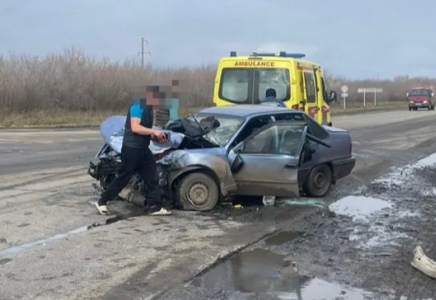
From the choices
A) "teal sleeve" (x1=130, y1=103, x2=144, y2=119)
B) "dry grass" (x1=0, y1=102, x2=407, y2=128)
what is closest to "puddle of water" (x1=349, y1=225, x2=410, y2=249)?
"teal sleeve" (x1=130, y1=103, x2=144, y2=119)

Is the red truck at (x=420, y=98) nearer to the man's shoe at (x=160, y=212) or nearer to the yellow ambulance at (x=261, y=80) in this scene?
the yellow ambulance at (x=261, y=80)

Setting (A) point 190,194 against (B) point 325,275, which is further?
(A) point 190,194

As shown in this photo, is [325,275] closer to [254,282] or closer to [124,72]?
[254,282]

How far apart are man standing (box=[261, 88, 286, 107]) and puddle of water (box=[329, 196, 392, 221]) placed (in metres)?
3.13

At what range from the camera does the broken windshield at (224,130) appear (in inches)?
362

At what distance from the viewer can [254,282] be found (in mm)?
5629

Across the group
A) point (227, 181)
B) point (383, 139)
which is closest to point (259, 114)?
point (227, 181)

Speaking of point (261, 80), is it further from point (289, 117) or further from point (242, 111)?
point (242, 111)

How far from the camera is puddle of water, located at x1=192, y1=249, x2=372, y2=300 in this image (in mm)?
5340

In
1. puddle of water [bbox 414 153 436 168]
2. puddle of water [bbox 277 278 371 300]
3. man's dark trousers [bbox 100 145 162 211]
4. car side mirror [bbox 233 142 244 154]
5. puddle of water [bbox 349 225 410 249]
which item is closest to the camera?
puddle of water [bbox 277 278 371 300]

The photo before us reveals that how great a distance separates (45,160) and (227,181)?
7.20 metres

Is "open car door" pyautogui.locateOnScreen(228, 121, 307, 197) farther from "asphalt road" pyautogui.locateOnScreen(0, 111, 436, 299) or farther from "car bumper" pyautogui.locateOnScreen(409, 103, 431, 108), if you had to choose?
"car bumper" pyautogui.locateOnScreen(409, 103, 431, 108)

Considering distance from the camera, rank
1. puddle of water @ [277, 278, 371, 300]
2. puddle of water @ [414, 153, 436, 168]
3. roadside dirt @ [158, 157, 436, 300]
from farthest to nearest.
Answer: puddle of water @ [414, 153, 436, 168], roadside dirt @ [158, 157, 436, 300], puddle of water @ [277, 278, 371, 300]

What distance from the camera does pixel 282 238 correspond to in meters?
7.40
